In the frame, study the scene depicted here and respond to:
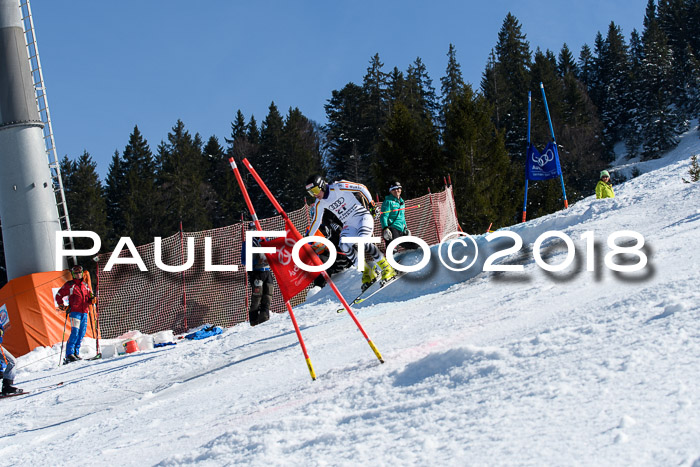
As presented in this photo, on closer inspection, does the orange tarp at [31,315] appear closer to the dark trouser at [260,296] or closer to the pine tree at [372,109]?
the dark trouser at [260,296]

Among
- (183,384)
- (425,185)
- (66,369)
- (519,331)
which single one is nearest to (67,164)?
(425,185)

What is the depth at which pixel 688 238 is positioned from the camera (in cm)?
742

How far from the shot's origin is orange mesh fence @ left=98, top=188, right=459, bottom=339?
16875 millimetres

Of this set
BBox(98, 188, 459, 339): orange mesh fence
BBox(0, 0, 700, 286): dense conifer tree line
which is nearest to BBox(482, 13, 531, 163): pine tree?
BBox(0, 0, 700, 286): dense conifer tree line

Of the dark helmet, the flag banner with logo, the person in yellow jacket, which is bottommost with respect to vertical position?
the flag banner with logo

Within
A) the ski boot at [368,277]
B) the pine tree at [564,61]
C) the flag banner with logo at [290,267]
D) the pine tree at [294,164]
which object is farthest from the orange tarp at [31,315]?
the pine tree at [564,61]

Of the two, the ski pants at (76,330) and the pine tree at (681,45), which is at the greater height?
the pine tree at (681,45)

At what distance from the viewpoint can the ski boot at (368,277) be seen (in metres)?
10.3

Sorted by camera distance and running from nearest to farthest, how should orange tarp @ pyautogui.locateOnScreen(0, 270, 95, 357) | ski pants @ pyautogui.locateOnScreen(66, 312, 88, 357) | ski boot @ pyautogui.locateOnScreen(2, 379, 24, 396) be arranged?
ski boot @ pyautogui.locateOnScreen(2, 379, 24, 396), ski pants @ pyautogui.locateOnScreen(66, 312, 88, 357), orange tarp @ pyautogui.locateOnScreen(0, 270, 95, 357)

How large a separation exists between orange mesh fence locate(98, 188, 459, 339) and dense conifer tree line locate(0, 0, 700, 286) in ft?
75.3

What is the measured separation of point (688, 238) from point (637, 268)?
4.40ft

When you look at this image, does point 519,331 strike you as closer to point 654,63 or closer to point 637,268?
point 637,268

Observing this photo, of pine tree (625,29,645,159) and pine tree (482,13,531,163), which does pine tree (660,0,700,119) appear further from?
pine tree (482,13,531,163)

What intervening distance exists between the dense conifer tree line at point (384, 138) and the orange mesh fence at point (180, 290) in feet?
75.3
